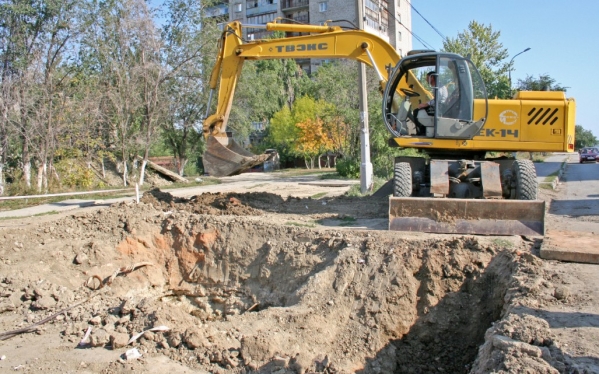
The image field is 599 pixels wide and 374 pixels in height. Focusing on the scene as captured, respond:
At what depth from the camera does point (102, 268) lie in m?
8.62

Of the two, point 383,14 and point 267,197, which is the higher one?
point 383,14

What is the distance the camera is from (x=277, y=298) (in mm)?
8016

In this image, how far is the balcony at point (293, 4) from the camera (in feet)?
188

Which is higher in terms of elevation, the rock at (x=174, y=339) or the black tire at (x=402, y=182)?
the black tire at (x=402, y=182)

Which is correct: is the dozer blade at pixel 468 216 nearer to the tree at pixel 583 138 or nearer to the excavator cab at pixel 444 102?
the excavator cab at pixel 444 102

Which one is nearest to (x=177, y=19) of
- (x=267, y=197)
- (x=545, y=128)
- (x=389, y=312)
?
(x=267, y=197)

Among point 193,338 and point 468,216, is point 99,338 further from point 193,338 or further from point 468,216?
point 468,216

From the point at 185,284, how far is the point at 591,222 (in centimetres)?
799

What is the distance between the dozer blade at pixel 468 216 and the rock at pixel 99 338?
4692 millimetres

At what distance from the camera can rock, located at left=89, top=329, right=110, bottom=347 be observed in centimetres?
617

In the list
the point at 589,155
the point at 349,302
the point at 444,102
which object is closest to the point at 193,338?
the point at 349,302

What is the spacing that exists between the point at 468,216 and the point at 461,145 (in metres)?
1.73

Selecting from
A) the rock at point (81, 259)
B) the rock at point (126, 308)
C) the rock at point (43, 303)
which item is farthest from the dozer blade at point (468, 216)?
the rock at point (43, 303)

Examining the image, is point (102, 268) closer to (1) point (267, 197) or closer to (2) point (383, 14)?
(1) point (267, 197)
